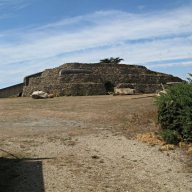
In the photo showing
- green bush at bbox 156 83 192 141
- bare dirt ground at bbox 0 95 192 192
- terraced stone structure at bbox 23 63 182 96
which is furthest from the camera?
terraced stone structure at bbox 23 63 182 96

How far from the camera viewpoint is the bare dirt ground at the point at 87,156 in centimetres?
962

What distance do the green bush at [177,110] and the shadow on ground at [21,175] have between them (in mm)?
4163

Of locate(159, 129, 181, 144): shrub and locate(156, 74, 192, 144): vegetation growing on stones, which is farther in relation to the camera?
locate(159, 129, 181, 144): shrub

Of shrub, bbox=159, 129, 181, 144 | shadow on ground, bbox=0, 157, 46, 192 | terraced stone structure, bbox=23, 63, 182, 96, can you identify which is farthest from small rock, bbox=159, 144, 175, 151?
terraced stone structure, bbox=23, 63, 182, 96

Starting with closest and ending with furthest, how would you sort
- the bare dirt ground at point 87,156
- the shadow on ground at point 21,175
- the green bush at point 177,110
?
1. the shadow on ground at point 21,175
2. the bare dirt ground at point 87,156
3. the green bush at point 177,110

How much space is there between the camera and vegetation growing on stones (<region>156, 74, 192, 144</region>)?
43.2 feet

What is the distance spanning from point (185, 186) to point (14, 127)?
7.98 m

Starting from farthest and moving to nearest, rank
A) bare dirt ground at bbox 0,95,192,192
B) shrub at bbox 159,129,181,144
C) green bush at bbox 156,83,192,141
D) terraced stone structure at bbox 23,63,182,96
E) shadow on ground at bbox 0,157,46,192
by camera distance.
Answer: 1. terraced stone structure at bbox 23,63,182,96
2. shrub at bbox 159,129,181,144
3. green bush at bbox 156,83,192,141
4. bare dirt ground at bbox 0,95,192,192
5. shadow on ground at bbox 0,157,46,192

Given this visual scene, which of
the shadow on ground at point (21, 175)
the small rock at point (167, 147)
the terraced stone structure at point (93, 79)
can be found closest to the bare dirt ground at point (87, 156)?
the shadow on ground at point (21, 175)

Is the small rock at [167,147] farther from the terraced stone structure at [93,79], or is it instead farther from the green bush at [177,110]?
the terraced stone structure at [93,79]

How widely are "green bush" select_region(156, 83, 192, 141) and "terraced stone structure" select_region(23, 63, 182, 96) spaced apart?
→ 15043 mm

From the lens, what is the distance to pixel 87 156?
11836mm

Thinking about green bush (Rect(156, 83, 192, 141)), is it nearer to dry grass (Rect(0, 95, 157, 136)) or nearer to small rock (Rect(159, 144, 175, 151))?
small rock (Rect(159, 144, 175, 151))

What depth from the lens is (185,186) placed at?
9477mm
